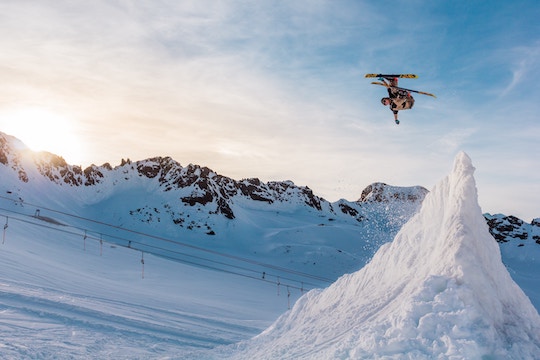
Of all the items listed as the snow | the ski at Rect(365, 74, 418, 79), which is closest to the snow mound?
the snow

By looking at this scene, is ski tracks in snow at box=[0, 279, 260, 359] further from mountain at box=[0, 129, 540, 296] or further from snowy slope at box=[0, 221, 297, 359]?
mountain at box=[0, 129, 540, 296]

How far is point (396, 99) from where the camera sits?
23.1 metres

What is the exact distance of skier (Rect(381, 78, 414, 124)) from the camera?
75.4ft

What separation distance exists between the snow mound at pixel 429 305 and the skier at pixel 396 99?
11616 mm

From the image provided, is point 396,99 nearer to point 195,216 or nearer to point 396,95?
point 396,95

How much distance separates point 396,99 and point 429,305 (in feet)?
54.0

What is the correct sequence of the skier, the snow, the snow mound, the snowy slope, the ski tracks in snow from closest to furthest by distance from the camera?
the snow mound
the snow
the ski tracks in snow
the snowy slope
the skier

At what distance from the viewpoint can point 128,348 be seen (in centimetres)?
1329

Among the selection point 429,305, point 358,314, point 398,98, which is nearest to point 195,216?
point 398,98

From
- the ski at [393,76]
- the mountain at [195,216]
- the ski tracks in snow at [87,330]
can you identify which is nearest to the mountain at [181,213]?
the mountain at [195,216]

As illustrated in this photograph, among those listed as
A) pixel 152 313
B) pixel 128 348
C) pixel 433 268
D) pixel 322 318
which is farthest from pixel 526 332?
pixel 152 313

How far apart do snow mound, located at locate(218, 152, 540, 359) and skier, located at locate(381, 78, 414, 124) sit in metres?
11.6

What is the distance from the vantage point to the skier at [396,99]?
22984 mm

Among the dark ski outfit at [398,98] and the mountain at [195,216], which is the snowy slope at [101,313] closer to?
the dark ski outfit at [398,98]
